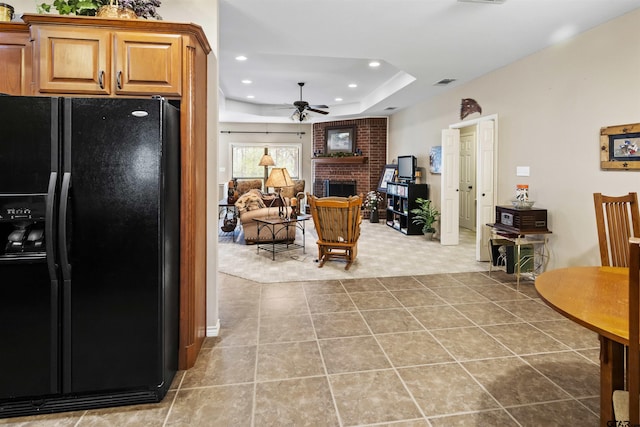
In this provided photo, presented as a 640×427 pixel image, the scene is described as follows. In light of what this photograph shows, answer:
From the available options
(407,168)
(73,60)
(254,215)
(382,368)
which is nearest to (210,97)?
(73,60)

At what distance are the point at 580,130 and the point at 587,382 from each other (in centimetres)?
264

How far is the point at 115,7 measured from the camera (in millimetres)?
2135

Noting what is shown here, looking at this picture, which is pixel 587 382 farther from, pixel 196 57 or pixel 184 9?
pixel 184 9

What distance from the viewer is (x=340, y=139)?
32.1 ft

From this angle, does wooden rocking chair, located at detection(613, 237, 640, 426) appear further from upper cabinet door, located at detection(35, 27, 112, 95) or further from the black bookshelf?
the black bookshelf

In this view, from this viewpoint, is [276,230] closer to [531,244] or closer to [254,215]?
[254,215]

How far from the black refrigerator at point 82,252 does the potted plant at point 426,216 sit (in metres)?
5.58

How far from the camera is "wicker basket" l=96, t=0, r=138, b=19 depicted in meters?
2.12

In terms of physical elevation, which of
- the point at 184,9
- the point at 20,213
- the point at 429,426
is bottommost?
the point at 429,426

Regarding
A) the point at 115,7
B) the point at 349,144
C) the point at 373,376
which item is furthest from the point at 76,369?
the point at 349,144

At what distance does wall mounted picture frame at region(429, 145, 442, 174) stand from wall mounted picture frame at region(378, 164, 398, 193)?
1.39m

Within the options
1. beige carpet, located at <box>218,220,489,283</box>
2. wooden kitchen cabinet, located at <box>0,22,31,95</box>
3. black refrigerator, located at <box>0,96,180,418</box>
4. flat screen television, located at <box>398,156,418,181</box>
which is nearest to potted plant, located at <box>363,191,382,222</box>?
flat screen television, located at <box>398,156,418,181</box>

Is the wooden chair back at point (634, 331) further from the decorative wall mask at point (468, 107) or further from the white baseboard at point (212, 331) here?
the decorative wall mask at point (468, 107)

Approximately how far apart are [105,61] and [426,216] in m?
5.84
